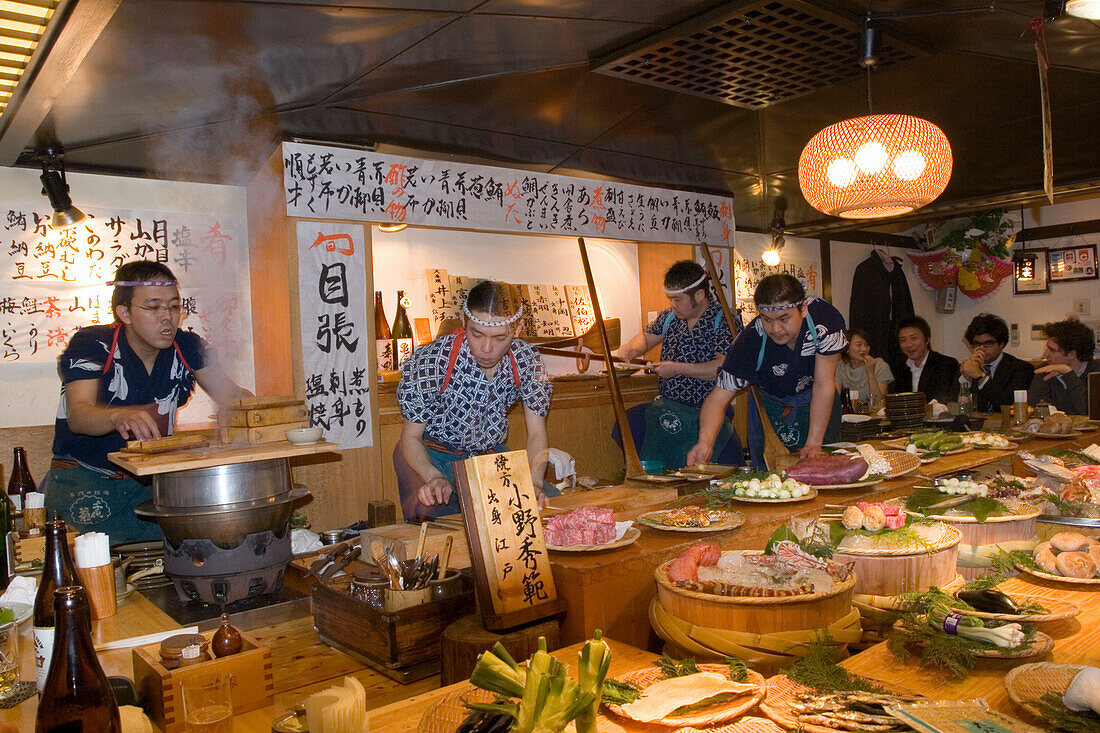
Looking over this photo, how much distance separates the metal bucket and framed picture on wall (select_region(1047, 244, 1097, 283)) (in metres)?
11.0

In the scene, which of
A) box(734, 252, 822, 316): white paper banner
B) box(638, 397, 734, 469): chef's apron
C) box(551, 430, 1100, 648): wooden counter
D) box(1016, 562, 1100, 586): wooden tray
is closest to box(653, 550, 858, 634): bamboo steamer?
box(551, 430, 1100, 648): wooden counter

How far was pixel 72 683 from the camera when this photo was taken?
139 centimetres

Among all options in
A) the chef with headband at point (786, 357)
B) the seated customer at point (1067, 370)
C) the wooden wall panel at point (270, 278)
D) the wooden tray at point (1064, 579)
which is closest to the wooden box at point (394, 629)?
the wooden tray at point (1064, 579)

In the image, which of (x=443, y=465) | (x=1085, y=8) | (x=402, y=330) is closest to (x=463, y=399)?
(x=443, y=465)

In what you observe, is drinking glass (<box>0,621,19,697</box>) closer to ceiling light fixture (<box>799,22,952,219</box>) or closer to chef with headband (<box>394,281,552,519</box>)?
chef with headband (<box>394,281,552,519</box>)

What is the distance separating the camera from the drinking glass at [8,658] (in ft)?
5.58

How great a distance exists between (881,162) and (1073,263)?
27.4 feet

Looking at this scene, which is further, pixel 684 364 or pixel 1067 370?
pixel 1067 370

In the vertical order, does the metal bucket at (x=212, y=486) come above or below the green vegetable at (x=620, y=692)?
above

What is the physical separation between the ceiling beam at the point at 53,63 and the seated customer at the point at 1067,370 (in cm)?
712

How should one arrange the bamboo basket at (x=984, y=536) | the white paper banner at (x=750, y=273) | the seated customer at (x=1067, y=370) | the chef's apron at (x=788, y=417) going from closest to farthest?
the bamboo basket at (x=984, y=536), the chef's apron at (x=788, y=417), the seated customer at (x=1067, y=370), the white paper banner at (x=750, y=273)

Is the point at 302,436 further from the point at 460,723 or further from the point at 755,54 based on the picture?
the point at 755,54

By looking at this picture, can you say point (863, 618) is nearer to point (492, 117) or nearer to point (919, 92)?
point (492, 117)

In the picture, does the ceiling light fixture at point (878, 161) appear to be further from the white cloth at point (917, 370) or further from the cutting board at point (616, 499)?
the white cloth at point (917, 370)
